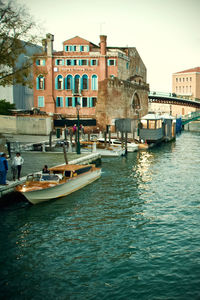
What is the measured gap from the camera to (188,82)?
427ft

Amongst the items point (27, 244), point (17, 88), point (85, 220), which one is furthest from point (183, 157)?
point (17, 88)

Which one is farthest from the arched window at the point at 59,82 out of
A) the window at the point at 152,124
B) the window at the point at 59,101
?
the window at the point at 152,124

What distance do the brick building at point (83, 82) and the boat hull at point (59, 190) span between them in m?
28.4

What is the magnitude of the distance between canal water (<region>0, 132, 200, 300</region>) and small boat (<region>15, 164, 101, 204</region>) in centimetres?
45

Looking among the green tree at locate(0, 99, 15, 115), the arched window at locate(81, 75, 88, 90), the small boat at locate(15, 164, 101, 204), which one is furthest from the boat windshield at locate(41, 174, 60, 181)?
the arched window at locate(81, 75, 88, 90)

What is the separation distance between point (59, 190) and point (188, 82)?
122869 millimetres

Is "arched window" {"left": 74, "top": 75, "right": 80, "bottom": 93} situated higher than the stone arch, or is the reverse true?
"arched window" {"left": 74, "top": 75, "right": 80, "bottom": 93}

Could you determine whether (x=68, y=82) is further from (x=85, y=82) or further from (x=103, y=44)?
(x=103, y=44)

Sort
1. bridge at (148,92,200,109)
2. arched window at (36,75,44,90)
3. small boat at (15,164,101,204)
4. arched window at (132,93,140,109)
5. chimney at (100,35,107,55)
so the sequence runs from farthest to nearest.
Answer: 1. bridge at (148,92,200,109)
2. arched window at (132,93,140,109)
3. arched window at (36,75,44,90)
4. chimney at (100,35,107,55)
5. small boat at (15,164,101,204)

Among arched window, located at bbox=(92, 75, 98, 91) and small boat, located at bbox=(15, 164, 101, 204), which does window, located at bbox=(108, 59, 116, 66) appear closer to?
arched window, located at bbox=(92, 75, 98, 91)

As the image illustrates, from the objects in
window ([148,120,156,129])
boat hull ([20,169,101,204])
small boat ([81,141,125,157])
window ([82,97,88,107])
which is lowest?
boat hull ([20,169,101,204])

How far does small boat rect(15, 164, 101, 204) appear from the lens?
1549cm

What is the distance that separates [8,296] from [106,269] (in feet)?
9.72

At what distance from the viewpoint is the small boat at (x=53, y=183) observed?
1549 centimetres
